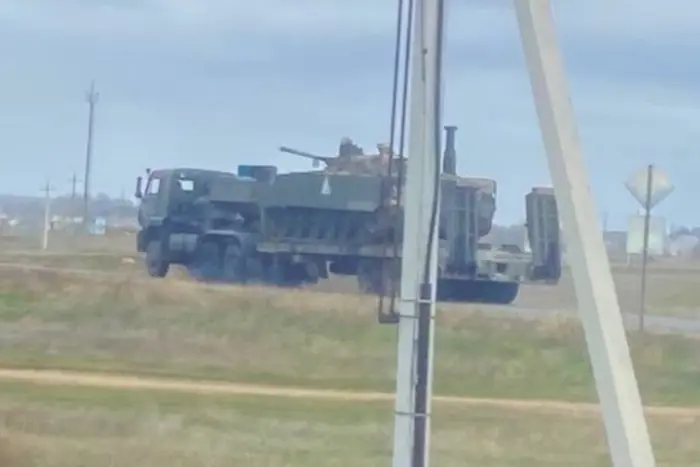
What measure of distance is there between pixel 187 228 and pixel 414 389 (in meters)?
4.02

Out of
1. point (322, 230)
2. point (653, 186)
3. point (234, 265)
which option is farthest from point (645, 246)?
point (322, 230)

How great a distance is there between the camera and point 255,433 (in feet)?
10.0

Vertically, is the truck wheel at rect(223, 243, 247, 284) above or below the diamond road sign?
below

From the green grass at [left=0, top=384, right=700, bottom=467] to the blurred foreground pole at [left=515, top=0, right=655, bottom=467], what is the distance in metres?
0.91

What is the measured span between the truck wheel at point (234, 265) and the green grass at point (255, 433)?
1192 millimetres

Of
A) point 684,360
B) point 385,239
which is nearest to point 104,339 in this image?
point 684,360

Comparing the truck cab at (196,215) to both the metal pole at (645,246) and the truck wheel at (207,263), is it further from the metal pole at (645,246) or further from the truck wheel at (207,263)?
the metal pole at (645,246)

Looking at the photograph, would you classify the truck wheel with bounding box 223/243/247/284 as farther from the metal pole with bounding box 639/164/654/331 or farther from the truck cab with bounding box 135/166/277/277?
the metal pole with bounding box 639/164/654/331

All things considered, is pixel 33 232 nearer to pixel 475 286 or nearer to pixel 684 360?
pixel 475 286

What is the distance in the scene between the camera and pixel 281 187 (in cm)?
501

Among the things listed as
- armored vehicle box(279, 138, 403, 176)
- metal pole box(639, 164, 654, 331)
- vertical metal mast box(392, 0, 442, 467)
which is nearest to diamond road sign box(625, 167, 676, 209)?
metal pole box(639, 164, 654, 331)

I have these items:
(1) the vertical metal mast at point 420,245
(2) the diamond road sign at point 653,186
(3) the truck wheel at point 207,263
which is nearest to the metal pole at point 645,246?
(2) the diamond road sign at point 653,186

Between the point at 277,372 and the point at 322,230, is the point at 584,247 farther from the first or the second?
the point at 322,230

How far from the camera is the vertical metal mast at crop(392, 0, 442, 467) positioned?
177 centimetres
